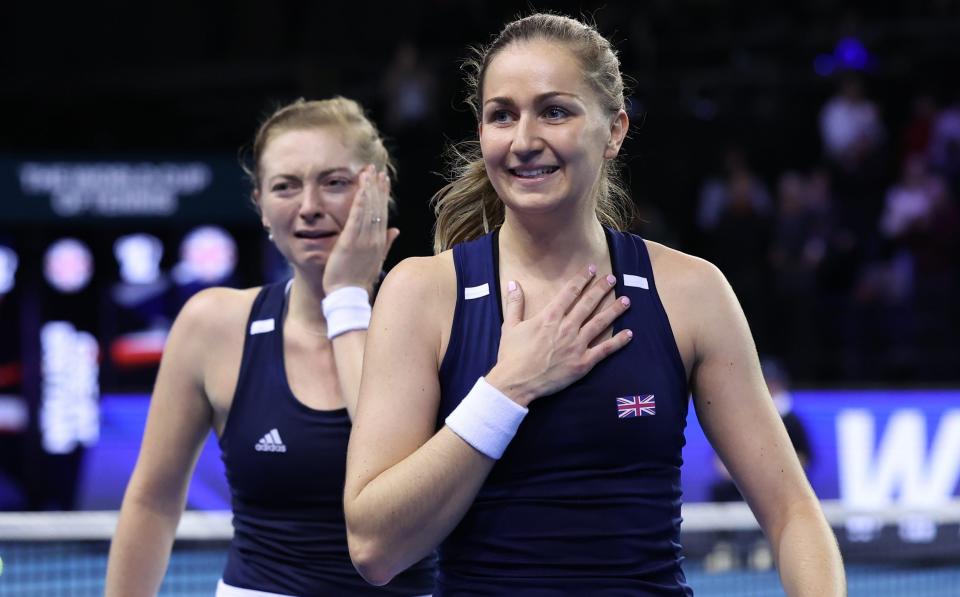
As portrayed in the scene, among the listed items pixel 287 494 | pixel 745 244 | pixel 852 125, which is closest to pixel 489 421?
pixel 287 494

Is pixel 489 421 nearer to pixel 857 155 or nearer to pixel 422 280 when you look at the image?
pixel 422 280

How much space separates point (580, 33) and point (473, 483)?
88 centimetres

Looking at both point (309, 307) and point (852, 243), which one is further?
point (852, 243)

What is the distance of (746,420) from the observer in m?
2.72

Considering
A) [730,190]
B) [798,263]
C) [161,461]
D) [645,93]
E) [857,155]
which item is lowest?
[161,461]

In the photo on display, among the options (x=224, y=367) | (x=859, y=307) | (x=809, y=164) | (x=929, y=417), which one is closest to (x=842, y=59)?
(x=809, y=164)

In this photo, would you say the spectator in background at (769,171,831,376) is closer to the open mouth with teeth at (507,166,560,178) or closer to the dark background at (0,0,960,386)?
the dark background at (0,0,960,386)

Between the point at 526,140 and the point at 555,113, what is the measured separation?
3.8 inches

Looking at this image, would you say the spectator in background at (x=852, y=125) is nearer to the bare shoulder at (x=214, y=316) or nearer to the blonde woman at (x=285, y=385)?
the blonde woman at (x=285, y=385)

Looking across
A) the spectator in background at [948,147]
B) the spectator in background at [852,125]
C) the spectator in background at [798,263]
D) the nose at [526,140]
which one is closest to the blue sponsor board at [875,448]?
the spectator in background at [798,263]

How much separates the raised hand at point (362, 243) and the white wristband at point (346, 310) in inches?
1.5

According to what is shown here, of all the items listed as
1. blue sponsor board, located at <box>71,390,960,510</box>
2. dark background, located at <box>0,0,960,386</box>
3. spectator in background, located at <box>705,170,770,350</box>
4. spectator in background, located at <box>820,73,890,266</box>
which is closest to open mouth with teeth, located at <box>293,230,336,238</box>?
blue sponsor board, located at <box>71,390,960,510</box>

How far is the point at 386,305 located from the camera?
263 cm

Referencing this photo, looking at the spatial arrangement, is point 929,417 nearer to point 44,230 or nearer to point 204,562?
point 204,562
